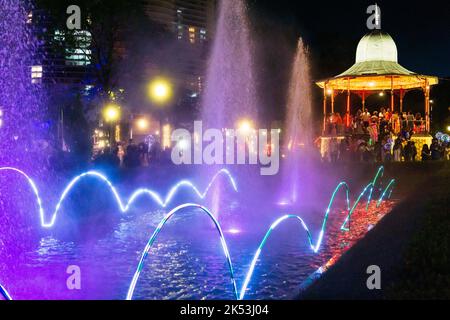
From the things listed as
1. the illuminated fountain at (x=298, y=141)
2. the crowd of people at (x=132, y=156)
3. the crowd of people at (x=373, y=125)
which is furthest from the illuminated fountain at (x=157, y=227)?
the crowd of people at (x=373, y=125)

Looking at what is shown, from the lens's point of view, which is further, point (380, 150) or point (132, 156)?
point (380, 150)

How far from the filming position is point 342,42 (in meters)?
52.2

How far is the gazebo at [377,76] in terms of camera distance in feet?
97.8

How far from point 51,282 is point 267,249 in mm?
4251

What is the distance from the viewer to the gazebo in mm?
29812

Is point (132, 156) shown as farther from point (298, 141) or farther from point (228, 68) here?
point (298, 141)

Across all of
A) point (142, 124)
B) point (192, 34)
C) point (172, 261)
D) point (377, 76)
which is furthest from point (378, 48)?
point (192, 34)

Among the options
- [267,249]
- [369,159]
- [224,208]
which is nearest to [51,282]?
[267,249]

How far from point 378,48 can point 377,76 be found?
3151 mm

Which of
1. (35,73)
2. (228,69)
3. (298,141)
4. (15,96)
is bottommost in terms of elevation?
(298,141)

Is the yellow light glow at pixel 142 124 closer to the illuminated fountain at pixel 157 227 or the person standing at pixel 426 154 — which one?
the illuminated fountain at pixel 157 227

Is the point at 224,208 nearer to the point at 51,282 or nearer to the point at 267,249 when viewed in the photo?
the point at 267,249

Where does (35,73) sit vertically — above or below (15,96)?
above

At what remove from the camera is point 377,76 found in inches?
1166
